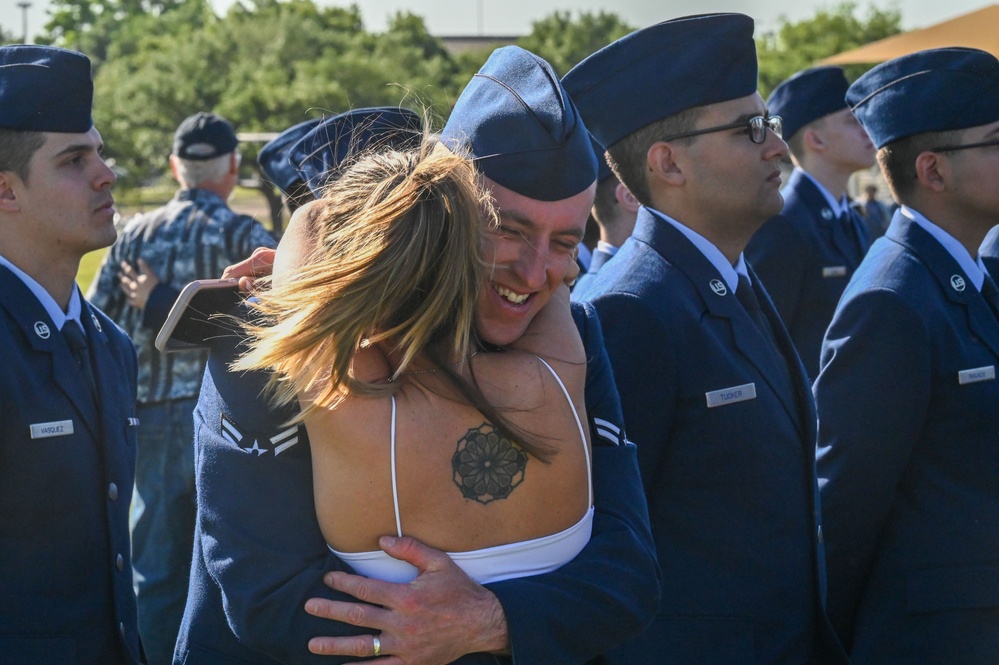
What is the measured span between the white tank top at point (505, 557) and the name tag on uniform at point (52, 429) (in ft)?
4.32

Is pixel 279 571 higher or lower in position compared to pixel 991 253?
higher

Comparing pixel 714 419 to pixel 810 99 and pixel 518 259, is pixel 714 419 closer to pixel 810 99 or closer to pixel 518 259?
pixel 518 259

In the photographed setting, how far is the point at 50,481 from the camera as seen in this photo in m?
2.84

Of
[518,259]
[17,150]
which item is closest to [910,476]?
[518,259]

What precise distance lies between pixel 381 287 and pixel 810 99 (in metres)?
5.04

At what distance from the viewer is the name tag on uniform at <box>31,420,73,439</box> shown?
2.84m

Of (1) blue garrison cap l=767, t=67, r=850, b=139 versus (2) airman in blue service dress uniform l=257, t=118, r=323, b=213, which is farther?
(1) blue garrison cap l=767, t=67, r=850, b=139

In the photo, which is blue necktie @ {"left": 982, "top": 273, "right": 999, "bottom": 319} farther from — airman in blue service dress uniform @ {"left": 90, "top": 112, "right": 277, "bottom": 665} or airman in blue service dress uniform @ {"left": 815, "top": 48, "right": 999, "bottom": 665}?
airman in blue service dress uniform @ {"left": 90, "top": 112, "right": 277, "bottom": 665}

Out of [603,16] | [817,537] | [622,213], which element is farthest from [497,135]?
[603,16]

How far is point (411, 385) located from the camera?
185 cm

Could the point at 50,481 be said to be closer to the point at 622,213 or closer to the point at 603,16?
the point at 622,213

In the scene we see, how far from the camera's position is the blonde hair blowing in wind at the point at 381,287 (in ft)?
5.86

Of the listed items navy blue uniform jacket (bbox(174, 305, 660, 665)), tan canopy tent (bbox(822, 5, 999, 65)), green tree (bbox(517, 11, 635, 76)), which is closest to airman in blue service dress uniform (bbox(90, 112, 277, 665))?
navy blue uniform jacket (bbox(174, 305, 660, 665))

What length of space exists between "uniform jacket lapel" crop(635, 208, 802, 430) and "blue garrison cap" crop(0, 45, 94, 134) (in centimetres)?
175
